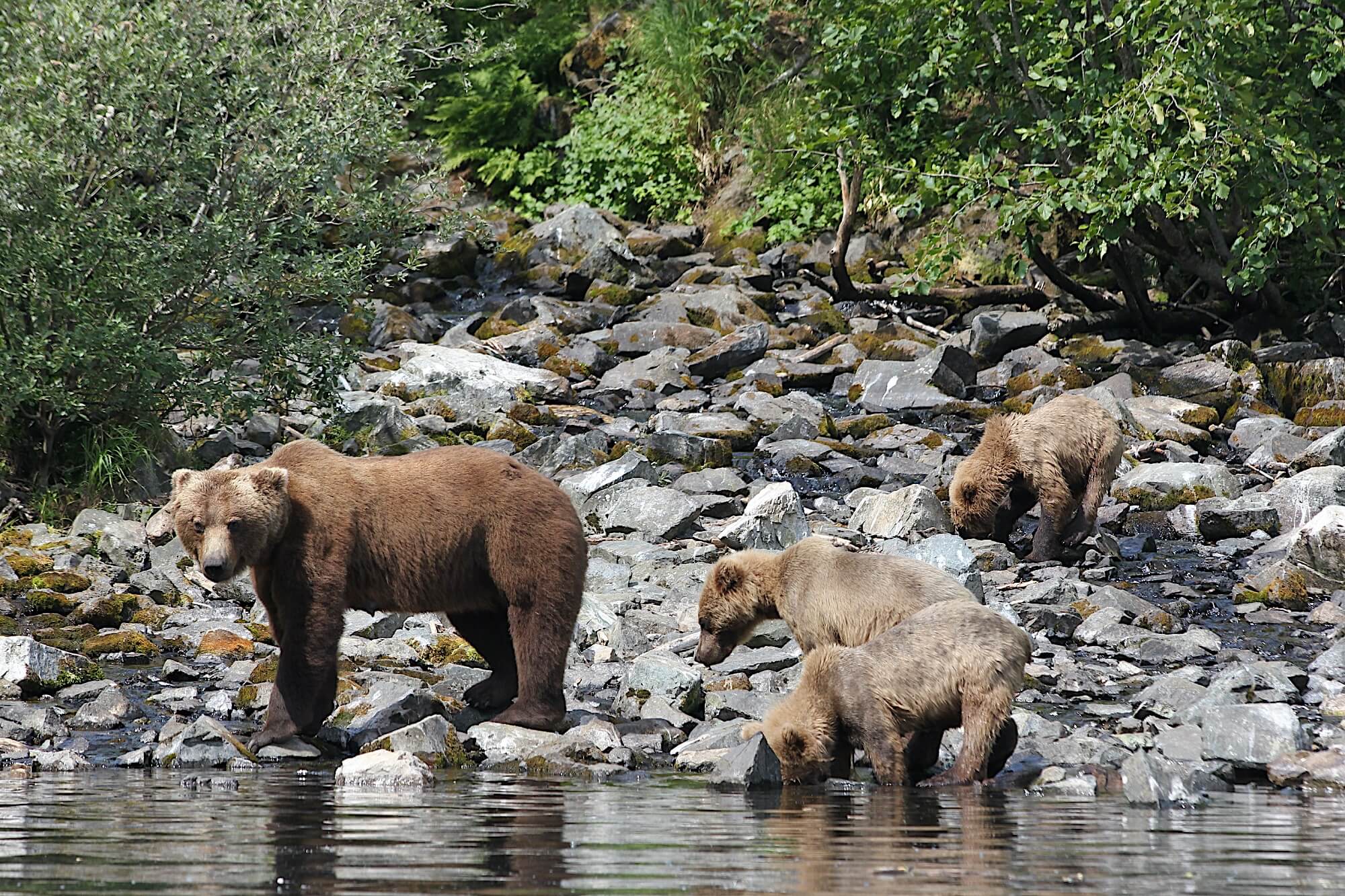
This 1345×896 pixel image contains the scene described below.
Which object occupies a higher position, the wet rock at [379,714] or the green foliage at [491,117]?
the green foliage at [491,117]

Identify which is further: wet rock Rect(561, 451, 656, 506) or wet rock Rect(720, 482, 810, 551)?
wet rock Rect(561, 451, 656, 506)

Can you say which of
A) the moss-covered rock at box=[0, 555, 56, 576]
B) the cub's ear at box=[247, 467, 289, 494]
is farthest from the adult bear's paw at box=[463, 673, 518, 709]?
the moss-covered rock at box=[0, 555, 56, 576]

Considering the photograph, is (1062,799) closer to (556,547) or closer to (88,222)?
(556,547)

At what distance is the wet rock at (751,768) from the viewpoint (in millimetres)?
7387

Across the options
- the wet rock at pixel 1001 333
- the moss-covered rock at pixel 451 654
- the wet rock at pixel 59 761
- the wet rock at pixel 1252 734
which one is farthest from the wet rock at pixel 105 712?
the wet rock at pixel 1001 333

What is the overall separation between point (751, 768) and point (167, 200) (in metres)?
9.75

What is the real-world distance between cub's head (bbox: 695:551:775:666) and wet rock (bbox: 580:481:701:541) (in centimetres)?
463

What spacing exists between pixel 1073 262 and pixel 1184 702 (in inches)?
718

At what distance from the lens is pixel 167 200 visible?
14492 millimetres

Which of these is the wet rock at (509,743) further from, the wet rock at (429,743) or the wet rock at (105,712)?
the wet rock at (105,712)

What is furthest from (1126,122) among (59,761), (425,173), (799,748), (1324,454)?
(59,761)

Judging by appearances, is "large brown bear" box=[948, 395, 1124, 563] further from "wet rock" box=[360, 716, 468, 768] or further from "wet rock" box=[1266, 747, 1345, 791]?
"wet rock" box=[360, 716, 468, 768]

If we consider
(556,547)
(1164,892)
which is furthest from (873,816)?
(556,547)

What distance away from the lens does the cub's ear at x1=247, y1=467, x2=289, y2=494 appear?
27.0 feet
